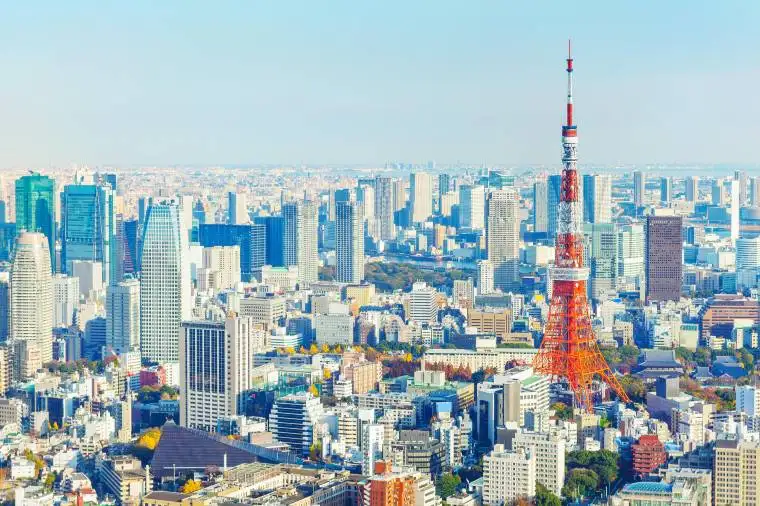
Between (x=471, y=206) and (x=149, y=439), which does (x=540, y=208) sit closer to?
(x=471, y=206)

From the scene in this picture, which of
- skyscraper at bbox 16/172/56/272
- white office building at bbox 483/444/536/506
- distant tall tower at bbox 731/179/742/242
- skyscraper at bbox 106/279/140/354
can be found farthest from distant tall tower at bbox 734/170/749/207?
white office building at bbox 483/444/536/506

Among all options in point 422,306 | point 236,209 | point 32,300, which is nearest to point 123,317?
point 32,300

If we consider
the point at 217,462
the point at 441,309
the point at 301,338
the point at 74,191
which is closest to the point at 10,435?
the point at 217,462

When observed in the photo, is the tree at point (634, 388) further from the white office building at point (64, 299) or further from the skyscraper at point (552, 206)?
the skyscraper at point (552, 206)

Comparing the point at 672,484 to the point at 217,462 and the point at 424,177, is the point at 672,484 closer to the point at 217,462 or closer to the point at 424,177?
the point at 217,462

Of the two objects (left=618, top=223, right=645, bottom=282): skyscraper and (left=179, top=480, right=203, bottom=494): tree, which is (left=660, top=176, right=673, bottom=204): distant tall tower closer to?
(left=618, top=223, right=645, bottom=282): skyscraper

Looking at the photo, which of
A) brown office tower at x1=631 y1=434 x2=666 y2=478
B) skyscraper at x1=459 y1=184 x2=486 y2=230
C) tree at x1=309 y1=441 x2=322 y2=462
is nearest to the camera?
brown office tower at x1=631 y1=434 x2=666 y2=478
